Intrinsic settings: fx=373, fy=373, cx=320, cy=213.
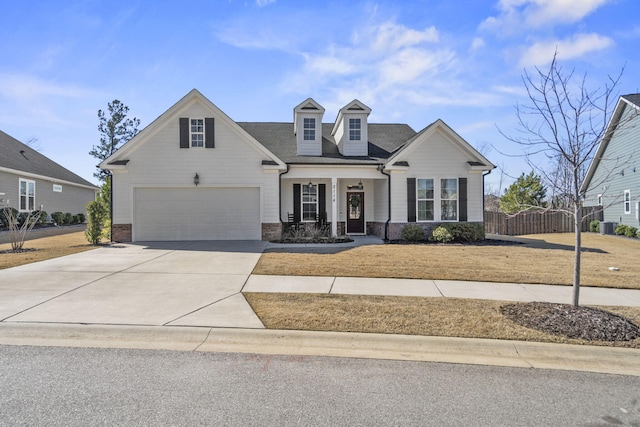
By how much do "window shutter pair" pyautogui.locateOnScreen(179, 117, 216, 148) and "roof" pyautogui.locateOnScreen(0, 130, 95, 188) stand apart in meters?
13.7

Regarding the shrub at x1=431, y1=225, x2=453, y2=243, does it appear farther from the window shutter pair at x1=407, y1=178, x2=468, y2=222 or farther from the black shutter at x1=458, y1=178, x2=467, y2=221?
the black shutter at x1=458, y1=178, x2=467, y2=221

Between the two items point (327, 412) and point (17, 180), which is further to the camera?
point (17, 180)

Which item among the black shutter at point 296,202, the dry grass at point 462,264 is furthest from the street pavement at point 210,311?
the black shutter at point 296,202

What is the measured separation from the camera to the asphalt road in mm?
3113

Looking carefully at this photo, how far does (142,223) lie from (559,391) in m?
15.4

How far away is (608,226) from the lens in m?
21.5

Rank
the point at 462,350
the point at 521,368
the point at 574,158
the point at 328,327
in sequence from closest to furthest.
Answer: the point at 521,368, the point at 462,350, the point at 328,327, the point at 574,158

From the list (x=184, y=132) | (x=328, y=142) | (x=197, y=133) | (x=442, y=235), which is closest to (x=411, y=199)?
(x=442, y=235)

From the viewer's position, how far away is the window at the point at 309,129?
701 inches

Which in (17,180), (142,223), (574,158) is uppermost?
(17,180)

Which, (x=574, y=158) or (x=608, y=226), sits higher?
(x=574, y=158)

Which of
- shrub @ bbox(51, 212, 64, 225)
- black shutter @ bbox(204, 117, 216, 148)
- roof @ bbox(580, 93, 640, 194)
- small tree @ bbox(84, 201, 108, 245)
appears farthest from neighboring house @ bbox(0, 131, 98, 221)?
roof @ bbox(580, 93, 640, 194)

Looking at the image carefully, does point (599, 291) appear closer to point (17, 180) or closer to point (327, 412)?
point (327, 412)

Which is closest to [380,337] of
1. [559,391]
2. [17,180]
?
[559,391]
